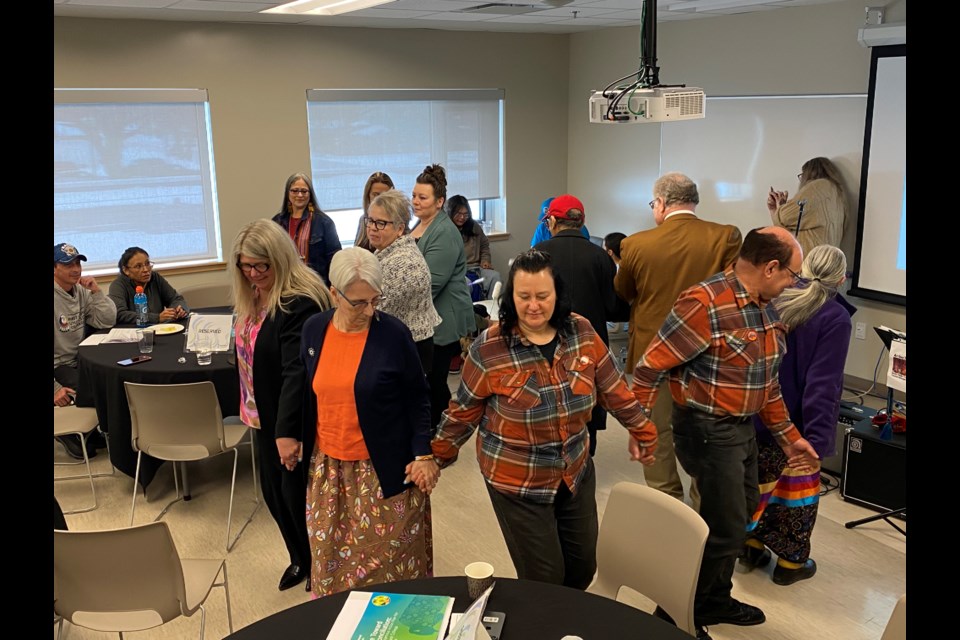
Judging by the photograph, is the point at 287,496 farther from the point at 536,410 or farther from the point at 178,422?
the point at 536,410

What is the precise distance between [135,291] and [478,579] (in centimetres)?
398

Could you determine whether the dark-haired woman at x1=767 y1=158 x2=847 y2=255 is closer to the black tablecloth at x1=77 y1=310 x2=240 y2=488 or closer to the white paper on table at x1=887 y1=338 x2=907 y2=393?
the white paper on table at x1=887 y1=338 x2=907 y2=393

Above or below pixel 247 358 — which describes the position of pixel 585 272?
above

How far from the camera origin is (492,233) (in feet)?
27.2

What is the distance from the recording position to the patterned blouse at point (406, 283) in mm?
3775

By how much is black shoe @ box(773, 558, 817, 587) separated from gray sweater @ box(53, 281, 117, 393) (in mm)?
3846

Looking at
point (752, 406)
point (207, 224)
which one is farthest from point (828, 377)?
point (207, 224)

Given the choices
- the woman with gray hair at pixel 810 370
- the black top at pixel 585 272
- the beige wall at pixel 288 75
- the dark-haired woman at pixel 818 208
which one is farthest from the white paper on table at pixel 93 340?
the dark-haired woman at pixel 818 208

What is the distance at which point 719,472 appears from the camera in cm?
284

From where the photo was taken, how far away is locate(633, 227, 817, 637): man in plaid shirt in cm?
274

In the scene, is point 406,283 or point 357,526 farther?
point 406,283

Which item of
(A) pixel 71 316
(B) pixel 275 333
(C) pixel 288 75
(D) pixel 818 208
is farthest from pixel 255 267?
(C) pixel 288 75
